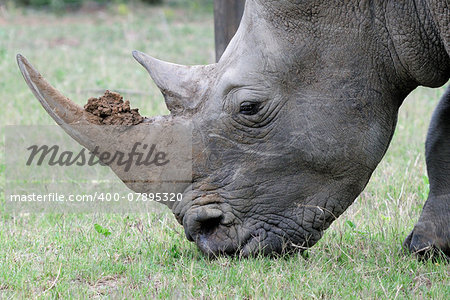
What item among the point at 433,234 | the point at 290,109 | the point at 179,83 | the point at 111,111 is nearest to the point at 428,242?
the point at 433,234

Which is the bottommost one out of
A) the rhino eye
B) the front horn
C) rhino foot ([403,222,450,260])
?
rhino foot ([403,222,450,260])

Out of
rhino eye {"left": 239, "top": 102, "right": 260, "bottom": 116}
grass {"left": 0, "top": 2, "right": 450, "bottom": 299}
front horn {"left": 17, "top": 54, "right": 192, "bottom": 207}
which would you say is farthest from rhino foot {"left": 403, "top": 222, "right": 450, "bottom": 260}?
front horn {"left": 17, "top": 54, "right": 192, "bottom": 207}

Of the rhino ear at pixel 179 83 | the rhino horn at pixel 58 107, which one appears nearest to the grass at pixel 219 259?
the rhino horn at pixel 58 107

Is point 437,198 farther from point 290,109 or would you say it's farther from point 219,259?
point 219,259

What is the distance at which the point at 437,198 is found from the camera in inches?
201

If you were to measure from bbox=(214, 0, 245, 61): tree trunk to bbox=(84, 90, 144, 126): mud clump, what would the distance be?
299 centimetres

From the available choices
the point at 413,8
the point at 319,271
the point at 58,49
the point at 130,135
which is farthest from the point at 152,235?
the point at 58,49

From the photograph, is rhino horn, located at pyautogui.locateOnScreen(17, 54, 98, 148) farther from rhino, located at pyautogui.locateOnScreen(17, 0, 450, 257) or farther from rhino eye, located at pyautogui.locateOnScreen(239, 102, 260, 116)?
rhino eye, located at pyautogui.locateOnScreen(239, 102, 260, 116)

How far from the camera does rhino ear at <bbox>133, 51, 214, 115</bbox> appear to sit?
182 inches

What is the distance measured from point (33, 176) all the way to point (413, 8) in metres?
3.72

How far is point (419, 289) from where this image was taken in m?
4.23

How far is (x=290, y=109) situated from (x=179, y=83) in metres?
0.66

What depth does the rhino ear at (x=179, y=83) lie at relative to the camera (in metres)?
4.61

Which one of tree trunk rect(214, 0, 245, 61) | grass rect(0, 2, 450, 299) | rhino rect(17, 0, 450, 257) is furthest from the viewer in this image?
tree trunk rect(214, 0, 245, 61)
